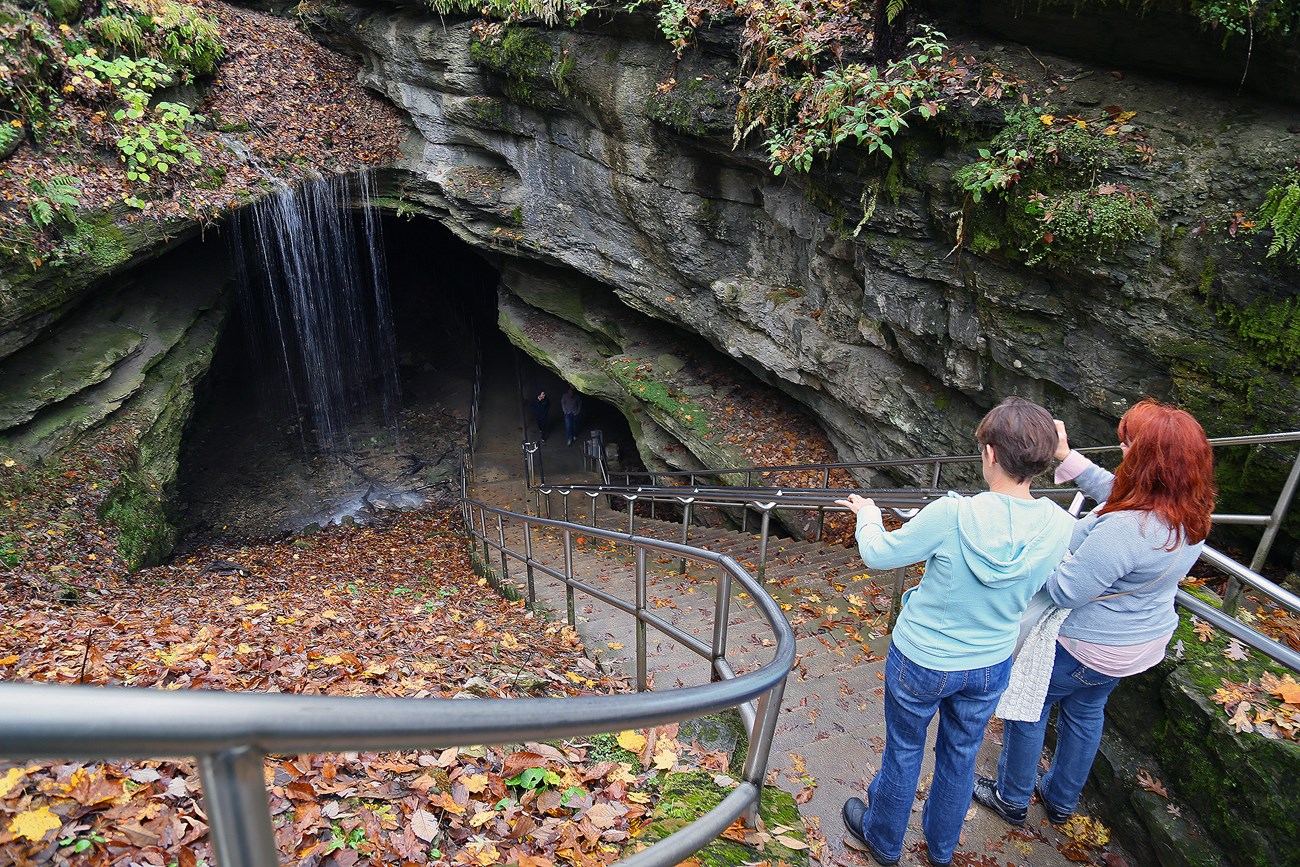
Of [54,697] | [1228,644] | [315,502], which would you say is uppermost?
[54,697]

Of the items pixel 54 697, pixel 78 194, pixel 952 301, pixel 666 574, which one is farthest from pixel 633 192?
pixel 54 697

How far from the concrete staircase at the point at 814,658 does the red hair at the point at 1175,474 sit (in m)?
1.67

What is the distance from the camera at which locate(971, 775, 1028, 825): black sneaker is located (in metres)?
3.12

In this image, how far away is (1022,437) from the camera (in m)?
2.22

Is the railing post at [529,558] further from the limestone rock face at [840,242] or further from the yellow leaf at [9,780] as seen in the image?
the limestone rock face at [840,242]

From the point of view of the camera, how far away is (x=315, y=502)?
1473 cm

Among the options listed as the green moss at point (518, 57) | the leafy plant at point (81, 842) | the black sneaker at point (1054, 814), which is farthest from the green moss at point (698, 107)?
the leafy plant at point (81, 842)

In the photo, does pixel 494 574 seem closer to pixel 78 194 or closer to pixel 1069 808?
pixel 1069 808

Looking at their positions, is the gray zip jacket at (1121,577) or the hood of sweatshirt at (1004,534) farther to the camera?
the gray zip jacket at (1121,577)

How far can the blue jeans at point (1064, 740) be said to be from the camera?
9.24 ft

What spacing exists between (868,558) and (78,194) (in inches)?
475

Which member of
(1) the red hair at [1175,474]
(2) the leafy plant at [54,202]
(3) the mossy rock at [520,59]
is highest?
(3) the mossy rock at [520,59]

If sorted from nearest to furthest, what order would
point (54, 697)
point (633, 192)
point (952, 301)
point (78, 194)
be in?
point (54, 697) → point (952, 301) → point (78, 194) → point (633, 192)

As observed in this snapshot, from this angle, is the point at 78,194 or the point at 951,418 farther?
the point at 78,194
